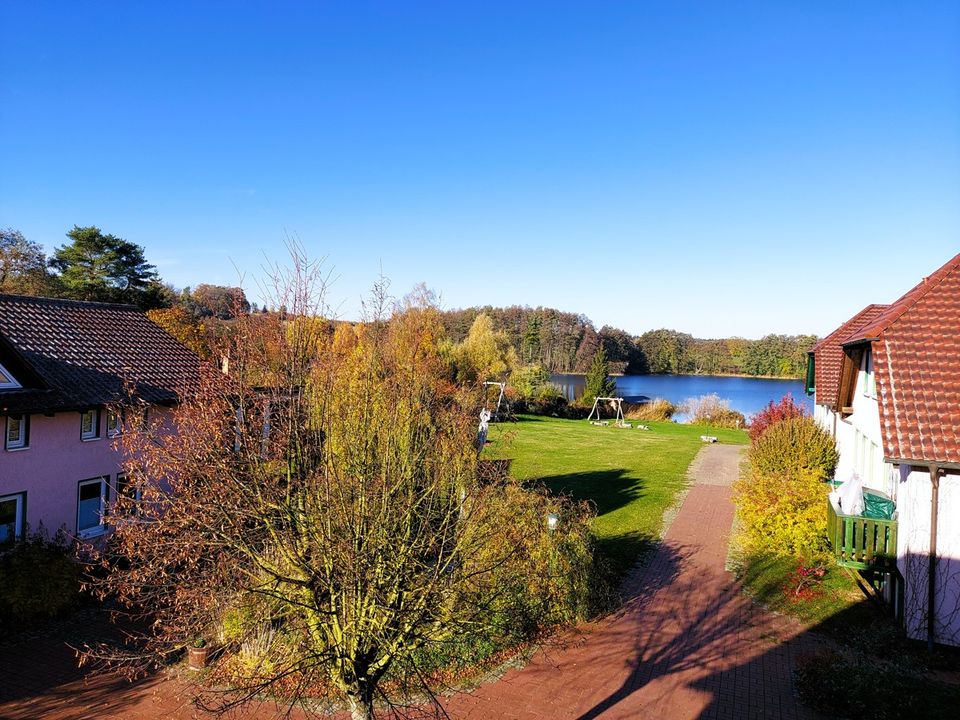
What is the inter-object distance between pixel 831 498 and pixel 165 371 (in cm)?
1667

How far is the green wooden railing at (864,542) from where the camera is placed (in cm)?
1045

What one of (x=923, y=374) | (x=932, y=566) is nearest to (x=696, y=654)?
(x=932, y=566)

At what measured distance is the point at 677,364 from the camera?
99.2m

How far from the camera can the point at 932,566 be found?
31.4 feet

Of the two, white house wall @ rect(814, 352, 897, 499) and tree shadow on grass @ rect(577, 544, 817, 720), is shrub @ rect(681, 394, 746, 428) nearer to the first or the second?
white house wall @ rect(814, 352, 897, 499)

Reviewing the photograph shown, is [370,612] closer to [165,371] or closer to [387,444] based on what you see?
[387,444]

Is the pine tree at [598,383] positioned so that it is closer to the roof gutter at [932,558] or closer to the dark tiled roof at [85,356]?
the dark tiled roof at [85,356]

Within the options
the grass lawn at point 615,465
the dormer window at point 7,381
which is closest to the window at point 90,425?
the dormer window at point 7,381

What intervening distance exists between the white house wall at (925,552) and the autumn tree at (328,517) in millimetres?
6646

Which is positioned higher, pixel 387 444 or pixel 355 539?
pixel 387 444

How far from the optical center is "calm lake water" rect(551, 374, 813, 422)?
60772mm

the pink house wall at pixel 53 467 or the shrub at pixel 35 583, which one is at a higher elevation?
the pink house wall at pixel 53 467

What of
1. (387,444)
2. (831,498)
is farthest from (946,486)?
(387,444)

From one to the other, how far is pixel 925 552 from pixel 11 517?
17.0 meters
